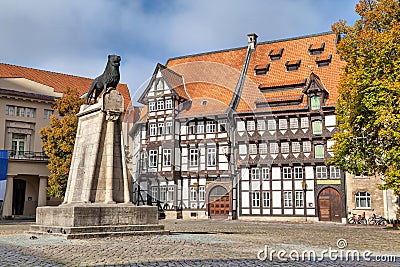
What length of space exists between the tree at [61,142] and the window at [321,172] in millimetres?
18483

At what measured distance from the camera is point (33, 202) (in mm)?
42656

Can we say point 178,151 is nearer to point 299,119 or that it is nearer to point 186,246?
A: point 299,119

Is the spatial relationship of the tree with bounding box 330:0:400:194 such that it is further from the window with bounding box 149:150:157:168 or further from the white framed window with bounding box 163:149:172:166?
the window with bounding box 149:150:157:168

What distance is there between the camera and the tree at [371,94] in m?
20.6

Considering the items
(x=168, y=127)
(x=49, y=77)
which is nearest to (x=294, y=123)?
(x=168, y=127)

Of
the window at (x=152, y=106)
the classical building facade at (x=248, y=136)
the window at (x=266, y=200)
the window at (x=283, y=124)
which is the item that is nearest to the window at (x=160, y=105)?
the classical building facade at (x=248, y=136)

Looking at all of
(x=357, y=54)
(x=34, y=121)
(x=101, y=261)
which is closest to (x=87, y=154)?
(x=101, y=261)

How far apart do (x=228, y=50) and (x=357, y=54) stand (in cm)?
2443

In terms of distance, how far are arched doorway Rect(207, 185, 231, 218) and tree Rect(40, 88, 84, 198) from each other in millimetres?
12508

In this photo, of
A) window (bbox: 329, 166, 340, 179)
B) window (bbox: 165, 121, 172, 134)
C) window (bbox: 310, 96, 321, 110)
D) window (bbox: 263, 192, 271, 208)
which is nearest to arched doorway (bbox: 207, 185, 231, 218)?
window (bbox: 263, 192, 271, 208)

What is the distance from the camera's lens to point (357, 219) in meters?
33.4

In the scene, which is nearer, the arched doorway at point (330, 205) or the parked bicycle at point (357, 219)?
the parked bicycle at point (357, 219)

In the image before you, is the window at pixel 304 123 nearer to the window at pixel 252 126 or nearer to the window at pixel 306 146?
the window at pixel 306 146

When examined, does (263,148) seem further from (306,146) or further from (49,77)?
(49,77)
